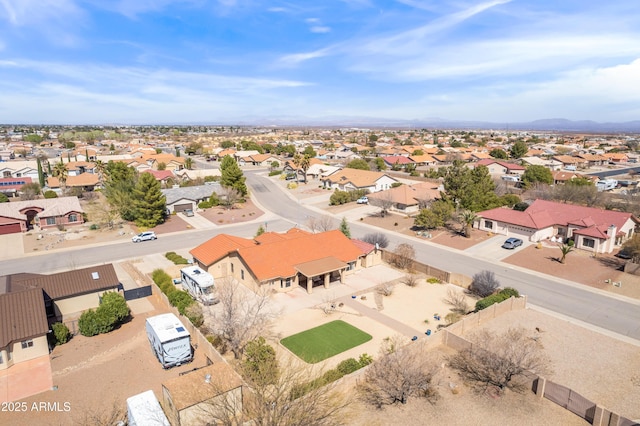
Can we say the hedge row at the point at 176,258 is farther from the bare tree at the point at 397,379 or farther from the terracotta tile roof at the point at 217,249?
the bare tree at the point at 397,379

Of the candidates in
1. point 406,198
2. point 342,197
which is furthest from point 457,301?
point 342,197

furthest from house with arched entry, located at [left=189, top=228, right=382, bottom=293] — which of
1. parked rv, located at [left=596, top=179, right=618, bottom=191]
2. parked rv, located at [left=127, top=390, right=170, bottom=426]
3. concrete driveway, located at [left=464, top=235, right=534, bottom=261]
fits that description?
parked rv, located at [left=596, top=179, right=618, bottom=191]

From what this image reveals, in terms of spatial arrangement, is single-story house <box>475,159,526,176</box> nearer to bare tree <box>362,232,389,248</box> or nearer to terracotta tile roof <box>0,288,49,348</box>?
bare tree <box>362,232,389,248</box>

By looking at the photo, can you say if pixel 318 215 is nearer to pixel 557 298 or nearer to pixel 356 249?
pixel 356 249

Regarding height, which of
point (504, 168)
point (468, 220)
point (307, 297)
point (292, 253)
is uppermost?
point (504, 168)

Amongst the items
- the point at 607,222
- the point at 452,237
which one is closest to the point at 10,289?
the point at 452,237

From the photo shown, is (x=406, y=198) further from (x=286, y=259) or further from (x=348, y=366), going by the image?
(x=348, y=366)
